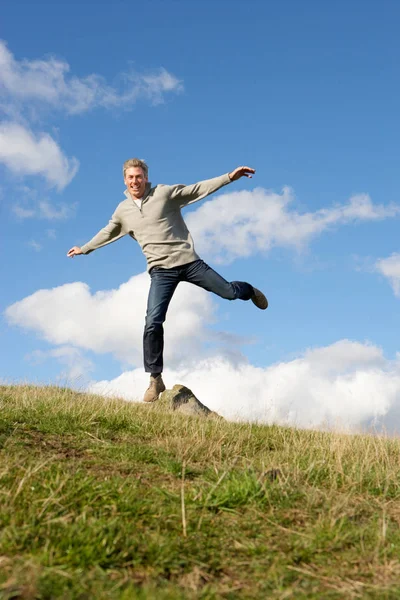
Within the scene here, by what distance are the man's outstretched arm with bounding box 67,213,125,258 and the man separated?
1.11 ft

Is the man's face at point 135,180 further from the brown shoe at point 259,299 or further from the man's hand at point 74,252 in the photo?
the brown shoe at point 259,299

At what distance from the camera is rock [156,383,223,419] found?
8.67 m

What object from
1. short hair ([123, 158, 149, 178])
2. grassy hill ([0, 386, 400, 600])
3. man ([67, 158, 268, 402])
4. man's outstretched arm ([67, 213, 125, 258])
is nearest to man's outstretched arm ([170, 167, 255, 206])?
man ([67, 158, 268, 402])

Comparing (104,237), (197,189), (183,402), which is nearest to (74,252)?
(104,237)

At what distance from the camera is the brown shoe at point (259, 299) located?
30.7ft

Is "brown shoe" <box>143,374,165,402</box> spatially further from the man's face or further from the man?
the man's face

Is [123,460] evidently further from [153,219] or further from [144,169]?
[144,169]

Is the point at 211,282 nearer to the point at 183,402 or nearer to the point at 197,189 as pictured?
the point at 197,189

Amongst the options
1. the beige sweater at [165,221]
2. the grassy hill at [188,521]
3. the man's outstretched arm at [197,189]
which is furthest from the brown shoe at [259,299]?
the grassy hill at [188,521]

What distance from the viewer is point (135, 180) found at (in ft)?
28.4

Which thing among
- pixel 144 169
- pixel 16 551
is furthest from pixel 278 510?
pixel 144 169

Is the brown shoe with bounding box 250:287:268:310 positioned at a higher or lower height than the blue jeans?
higher

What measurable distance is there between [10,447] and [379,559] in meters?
3.01

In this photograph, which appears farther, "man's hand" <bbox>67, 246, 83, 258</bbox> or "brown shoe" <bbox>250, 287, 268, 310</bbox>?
"man's hand" <bbox>67, 246, 83, 258</bbox>
